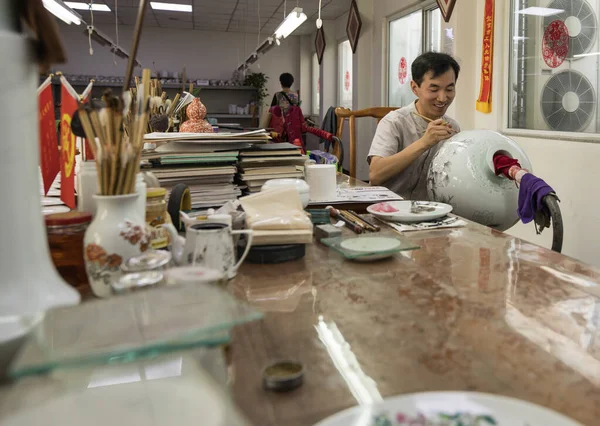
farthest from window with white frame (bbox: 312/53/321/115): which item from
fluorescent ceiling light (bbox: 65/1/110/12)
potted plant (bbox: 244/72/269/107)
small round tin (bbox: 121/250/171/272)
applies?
small round tin (bbox: 121/250/171/272)

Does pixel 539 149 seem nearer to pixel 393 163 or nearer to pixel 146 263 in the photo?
pixel 393 163

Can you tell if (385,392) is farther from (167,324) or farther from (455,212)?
(455,212)

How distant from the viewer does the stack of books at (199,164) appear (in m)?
1.53

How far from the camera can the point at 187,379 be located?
0.56 meters

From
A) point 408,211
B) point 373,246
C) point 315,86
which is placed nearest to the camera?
point 373,246

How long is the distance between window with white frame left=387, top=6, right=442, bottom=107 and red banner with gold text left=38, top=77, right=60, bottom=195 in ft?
15.5

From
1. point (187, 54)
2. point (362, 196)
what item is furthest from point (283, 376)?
point (187, 54)

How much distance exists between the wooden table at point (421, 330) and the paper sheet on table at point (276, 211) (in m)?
0.08

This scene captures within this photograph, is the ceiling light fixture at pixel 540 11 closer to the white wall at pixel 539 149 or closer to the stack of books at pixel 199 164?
the white wall at pixel 539 149

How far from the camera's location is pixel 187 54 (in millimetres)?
10219

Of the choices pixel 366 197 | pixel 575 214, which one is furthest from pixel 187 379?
pixel 575 214

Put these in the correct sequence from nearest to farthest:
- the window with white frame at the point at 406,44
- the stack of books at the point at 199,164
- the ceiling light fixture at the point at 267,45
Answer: the stack of books at the point at 199,164 → the window with white frame at the point at 406,44 → the ceiling light fixture at the point at 267,45

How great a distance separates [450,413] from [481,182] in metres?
1.22

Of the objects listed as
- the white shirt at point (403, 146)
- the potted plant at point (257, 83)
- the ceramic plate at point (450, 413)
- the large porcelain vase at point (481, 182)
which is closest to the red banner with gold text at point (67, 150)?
the ceramic plate at point (450, 413)
